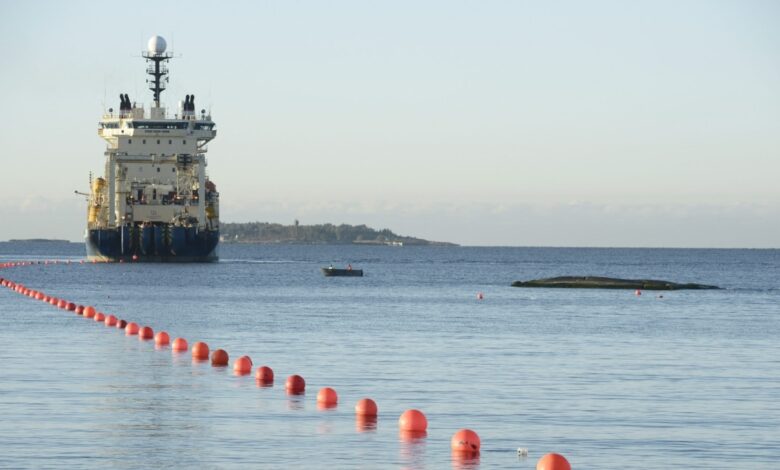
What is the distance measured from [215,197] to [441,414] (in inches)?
4843

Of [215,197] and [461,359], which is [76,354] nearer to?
[461,359]

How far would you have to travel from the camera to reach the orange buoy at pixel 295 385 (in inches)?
1334

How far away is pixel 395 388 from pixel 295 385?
8.15 ft

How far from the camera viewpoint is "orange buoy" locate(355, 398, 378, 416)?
29469 millimetres

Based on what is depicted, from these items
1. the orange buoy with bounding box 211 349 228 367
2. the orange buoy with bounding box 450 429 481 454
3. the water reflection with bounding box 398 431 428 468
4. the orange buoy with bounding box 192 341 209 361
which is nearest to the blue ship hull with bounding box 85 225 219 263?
the orange buoy with bounding box 192 341 209 361

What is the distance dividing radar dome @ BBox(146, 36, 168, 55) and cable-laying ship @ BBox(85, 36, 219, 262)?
459 inches

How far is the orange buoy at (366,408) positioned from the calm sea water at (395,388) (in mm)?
328

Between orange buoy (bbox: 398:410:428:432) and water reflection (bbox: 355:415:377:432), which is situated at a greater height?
orange buoy (bbox: 398:410:428:432)

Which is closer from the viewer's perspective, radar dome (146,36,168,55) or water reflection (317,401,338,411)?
water reflection (317,401,338,411)

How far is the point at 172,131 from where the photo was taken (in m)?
147

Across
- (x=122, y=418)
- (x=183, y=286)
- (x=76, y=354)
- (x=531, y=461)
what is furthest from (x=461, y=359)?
(x=183, y=286)

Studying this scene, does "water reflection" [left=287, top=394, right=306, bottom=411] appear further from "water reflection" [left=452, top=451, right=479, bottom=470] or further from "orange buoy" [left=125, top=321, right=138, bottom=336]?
"orange buoy" [left=125, top=321, right=138, bottom=336]

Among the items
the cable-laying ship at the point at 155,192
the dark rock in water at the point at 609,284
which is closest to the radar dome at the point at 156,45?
the cable-laying ship at the point at 155,192

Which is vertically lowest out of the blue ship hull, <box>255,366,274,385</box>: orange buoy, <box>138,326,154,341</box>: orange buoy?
<box>255,366,274,385</box>: orange buoy
